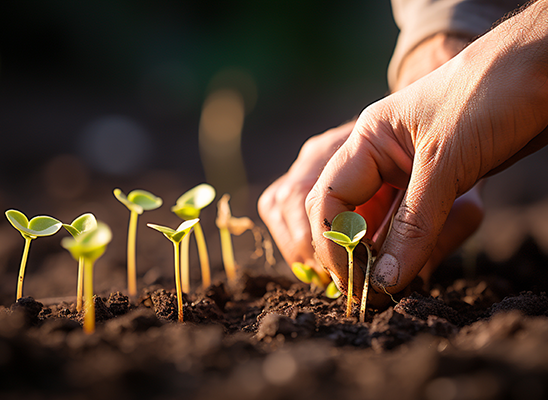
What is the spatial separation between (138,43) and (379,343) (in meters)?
8.31

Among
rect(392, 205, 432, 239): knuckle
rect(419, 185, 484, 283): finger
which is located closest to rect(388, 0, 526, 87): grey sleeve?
rect(419, 185, 484, 283): finger

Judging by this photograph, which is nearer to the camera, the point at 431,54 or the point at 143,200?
the point at 143,200

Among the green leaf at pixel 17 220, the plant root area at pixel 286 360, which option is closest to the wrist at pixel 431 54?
the plant root area at pixel 286 360

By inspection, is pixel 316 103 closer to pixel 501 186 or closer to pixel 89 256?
pixel 501 186

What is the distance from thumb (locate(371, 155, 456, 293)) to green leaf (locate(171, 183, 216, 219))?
0.58 m

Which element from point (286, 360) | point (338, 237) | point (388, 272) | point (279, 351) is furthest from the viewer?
point (388, 272)

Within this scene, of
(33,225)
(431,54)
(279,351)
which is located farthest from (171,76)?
(279,351)

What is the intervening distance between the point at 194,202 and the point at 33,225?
1.52 ft

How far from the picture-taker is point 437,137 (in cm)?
93

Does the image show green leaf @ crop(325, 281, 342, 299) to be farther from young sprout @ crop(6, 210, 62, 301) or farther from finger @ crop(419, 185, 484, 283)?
young sprout @ crop(6, 210, 62, 301)

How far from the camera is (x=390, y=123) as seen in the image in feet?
3.37

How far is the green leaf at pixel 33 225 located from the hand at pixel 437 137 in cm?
75

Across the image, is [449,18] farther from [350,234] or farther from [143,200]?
[143,200]

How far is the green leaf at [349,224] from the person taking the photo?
0.95 m
